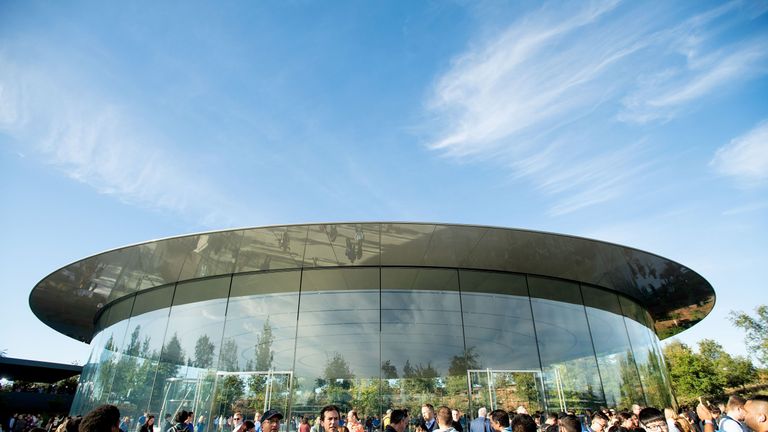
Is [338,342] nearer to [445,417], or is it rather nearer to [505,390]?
[505,390]

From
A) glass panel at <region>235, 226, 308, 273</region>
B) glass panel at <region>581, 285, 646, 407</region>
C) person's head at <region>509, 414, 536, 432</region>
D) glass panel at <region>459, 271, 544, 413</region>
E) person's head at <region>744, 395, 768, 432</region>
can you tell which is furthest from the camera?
glass panel at <region>581, 285, 646, 407</region>

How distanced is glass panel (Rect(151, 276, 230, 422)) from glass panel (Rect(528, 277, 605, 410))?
11.8 meters

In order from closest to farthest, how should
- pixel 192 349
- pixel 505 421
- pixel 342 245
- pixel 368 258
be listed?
pixel 505 421, pixel 342 245, pixel 192 349, pixel 368 258

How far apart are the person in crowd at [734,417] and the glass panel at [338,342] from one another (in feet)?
32.0

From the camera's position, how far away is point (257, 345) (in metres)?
14.1

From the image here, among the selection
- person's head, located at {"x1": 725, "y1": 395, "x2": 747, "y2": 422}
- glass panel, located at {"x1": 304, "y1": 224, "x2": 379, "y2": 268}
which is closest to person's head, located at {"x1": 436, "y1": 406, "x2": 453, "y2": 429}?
person's head, located at {"x1": 725, "y1": 395, "x2": 747, "y2": 422}

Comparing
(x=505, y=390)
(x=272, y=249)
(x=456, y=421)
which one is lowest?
(x=456, y=421)

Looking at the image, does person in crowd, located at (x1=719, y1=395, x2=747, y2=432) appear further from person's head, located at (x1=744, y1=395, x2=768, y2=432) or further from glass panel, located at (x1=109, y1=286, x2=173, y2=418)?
glass panel, located at (x1=109, y1=286, x2=173, y2=418)

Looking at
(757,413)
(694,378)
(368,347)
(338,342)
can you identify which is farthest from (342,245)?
(694,378)

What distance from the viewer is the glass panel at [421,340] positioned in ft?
43.2

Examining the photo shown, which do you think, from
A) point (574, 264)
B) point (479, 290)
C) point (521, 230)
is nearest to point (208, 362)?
point (479, 290)

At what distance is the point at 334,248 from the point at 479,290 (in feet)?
19.3

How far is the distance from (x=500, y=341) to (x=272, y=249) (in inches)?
343

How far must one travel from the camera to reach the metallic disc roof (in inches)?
490
